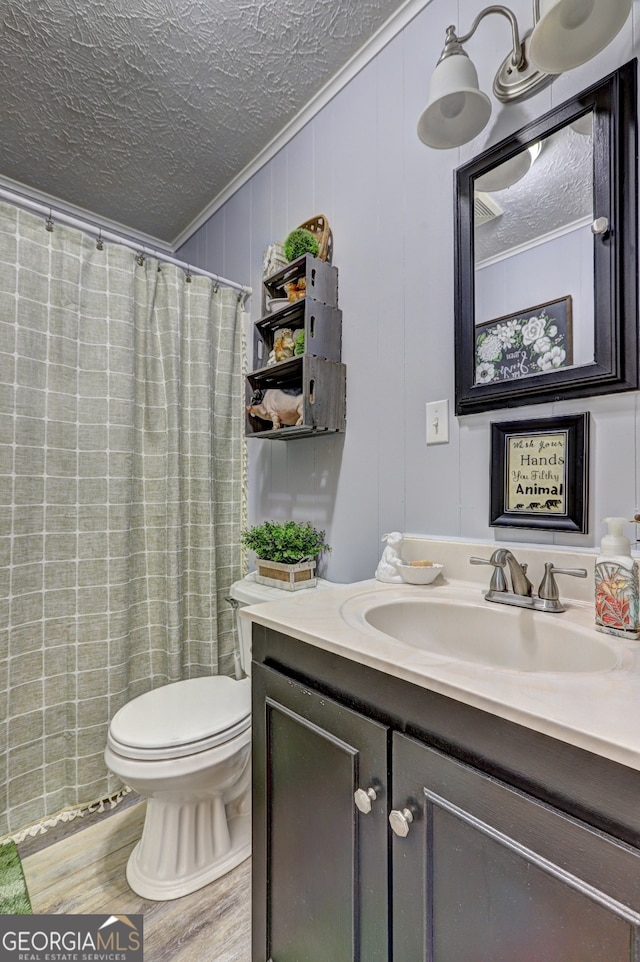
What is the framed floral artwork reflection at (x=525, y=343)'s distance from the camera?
0.99 m

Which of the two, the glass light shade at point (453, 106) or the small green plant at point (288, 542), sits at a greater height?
the glass light shade at point (453, 106)

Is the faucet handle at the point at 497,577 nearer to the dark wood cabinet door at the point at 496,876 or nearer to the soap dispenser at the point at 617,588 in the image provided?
the soap dispenser at the point at 617,588

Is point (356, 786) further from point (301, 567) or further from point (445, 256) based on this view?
point (445, 256)

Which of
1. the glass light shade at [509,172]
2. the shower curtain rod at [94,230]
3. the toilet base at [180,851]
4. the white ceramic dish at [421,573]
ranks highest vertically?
the shower curtain rod at [94,230]

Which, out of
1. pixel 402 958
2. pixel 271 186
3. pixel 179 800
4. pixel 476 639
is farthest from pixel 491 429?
pixel 271 186

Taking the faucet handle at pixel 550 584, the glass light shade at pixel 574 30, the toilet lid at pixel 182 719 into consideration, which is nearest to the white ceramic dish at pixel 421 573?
the faucet handle at pixel 550 584

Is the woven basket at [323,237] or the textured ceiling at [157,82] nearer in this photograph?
the textured ceiling at [157,82]

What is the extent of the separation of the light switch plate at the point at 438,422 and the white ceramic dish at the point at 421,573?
346 millimetres

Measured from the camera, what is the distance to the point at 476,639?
95cm

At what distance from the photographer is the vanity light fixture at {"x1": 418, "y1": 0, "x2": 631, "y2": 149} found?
791 millimetres

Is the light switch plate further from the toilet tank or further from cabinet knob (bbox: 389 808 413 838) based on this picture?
cabinet knob (bbox: 389 808 413 838)

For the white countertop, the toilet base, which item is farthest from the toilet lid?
the white countertop

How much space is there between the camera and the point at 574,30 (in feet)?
2.66

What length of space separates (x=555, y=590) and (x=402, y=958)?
25.0 inches
